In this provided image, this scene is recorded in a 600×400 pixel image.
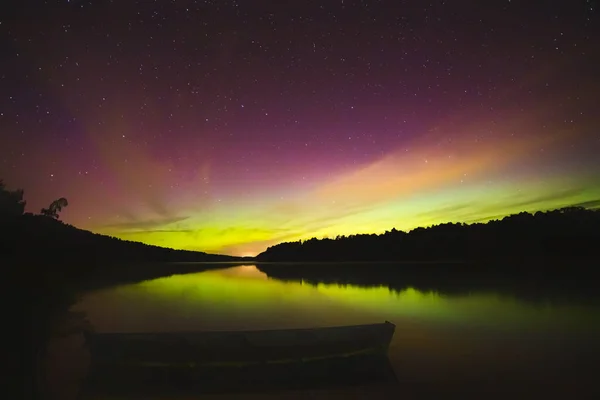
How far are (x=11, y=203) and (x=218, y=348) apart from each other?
70198 mm

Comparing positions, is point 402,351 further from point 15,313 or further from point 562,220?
point 562,220

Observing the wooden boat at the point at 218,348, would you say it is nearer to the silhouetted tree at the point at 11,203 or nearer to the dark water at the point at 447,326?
the dark water at the point at 447,326

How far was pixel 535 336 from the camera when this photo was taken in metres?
19.0

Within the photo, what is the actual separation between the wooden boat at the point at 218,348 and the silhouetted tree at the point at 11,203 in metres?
60.6

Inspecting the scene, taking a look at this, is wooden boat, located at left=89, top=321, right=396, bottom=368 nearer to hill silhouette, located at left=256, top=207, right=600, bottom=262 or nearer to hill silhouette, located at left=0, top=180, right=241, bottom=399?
hill silhouette, located at left=0, top=180, right=241, bottom=399

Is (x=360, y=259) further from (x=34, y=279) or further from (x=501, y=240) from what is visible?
(x=34, y=279)

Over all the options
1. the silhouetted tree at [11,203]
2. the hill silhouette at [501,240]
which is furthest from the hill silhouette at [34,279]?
the hill silhouette at [501,240]

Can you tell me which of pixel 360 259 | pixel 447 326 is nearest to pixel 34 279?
pixel 447 326

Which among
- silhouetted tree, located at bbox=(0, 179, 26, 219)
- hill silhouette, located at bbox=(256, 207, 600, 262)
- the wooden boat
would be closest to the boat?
the wooden boat

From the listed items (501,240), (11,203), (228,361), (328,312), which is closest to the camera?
(228,361)

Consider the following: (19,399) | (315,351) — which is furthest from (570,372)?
(19,399)

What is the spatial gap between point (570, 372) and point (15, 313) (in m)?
21.4

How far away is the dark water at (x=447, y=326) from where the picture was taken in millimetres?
11461

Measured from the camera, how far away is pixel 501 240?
10094 cm
